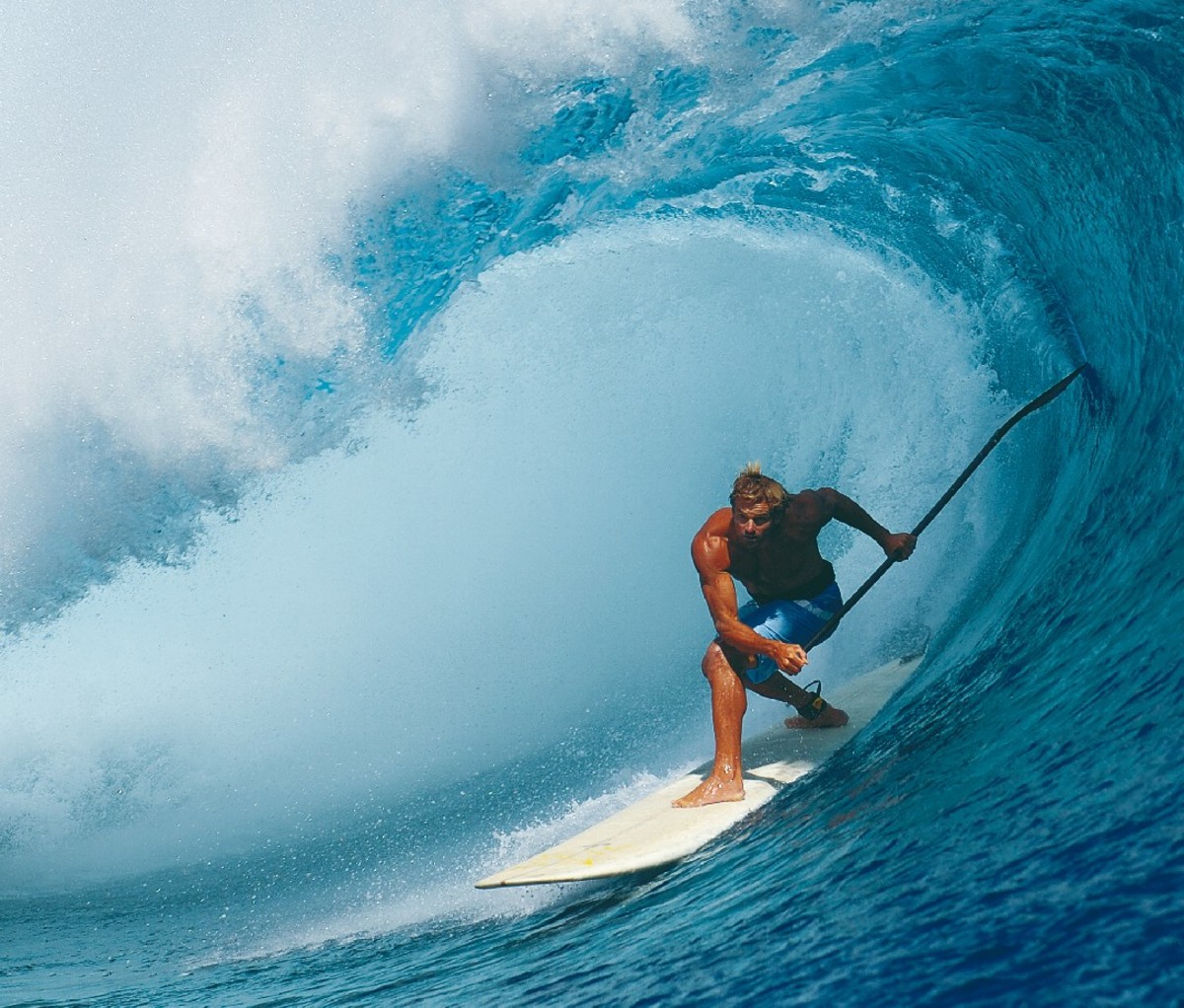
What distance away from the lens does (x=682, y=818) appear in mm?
4527

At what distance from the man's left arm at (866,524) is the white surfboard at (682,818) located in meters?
0.80

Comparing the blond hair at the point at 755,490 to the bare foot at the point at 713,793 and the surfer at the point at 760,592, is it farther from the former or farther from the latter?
the bare foot at the point at 713,793

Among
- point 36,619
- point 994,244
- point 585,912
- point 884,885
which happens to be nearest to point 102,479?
point 36,619

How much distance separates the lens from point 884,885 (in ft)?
9.39

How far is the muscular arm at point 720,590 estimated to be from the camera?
4.44 meters

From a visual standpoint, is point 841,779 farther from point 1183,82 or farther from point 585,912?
point 1183,82

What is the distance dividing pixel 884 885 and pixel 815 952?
0.29 metres

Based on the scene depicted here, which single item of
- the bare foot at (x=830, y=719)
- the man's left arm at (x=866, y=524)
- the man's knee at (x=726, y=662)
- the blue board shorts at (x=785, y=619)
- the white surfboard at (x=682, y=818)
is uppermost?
the man's left arm at (x=866, y=524)

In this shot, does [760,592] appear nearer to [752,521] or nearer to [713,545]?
[713,545]

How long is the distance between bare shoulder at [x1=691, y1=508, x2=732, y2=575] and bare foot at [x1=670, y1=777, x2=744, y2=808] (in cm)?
87

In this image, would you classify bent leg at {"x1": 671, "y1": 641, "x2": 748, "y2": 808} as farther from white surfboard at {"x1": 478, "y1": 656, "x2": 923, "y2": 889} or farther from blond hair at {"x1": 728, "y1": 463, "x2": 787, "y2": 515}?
blond hair at {"x1": 728, "y1": 463, "x2": 787, "y2": 515}

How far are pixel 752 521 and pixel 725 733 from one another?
2.95 feet

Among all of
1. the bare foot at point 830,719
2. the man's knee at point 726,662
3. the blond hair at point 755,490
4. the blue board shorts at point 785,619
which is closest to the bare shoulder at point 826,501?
the blue board shorts at point 785,619

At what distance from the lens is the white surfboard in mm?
4180
